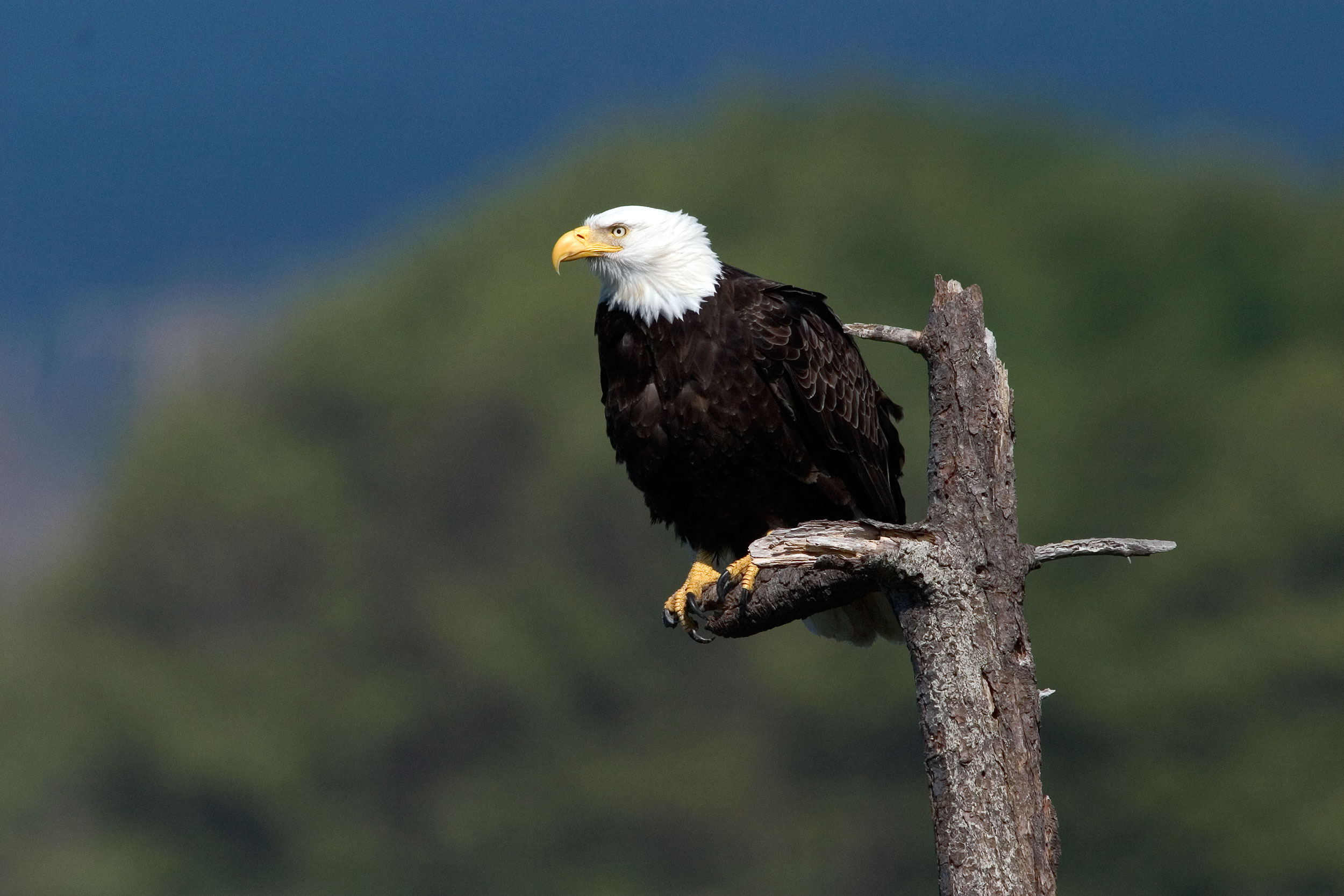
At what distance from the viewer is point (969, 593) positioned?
565cm

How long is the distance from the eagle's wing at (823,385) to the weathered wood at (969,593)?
1.22m

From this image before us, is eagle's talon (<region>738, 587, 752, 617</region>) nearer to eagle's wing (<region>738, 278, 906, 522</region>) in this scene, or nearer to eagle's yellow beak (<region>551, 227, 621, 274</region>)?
eagle's wing (<region>738, 278, 906, 522</region>)

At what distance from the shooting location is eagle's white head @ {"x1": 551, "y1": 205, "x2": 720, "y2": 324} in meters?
7.14

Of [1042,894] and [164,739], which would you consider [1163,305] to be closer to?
[164,739]

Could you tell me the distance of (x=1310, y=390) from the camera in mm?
42656

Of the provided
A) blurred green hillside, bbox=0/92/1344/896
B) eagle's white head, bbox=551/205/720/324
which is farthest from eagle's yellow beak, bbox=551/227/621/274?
blurred green hillside, bbox=0/92/1344/896

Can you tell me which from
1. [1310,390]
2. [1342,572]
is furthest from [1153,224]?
[1342,572]

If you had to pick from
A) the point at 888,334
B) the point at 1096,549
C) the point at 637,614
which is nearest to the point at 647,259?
the point at 888,334

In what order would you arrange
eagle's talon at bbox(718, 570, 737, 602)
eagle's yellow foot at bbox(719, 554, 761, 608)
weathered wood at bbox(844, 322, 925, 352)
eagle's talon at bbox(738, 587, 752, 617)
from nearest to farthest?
weathered wood at bbox(844, 322, 925, 352) < eagle's talon at bbox(738, 587, 752, 617) < eagle's yellow foot at bbox(719, 554, 761, 608) < eagle's talon at bbox(718, 570, 737, 602)

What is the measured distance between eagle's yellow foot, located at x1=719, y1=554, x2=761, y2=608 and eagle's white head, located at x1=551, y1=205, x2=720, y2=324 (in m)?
0.99

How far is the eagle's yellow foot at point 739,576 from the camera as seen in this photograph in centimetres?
692

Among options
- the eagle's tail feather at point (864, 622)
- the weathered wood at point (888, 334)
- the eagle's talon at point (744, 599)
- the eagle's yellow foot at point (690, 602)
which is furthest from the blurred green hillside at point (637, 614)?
the weathered wood at point (888, 334)

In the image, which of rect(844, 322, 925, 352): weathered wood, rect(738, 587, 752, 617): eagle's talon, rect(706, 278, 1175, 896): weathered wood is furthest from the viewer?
rect(738, 587, 752, 617): eagle's talon

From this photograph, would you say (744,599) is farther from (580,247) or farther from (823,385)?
(580,247)
